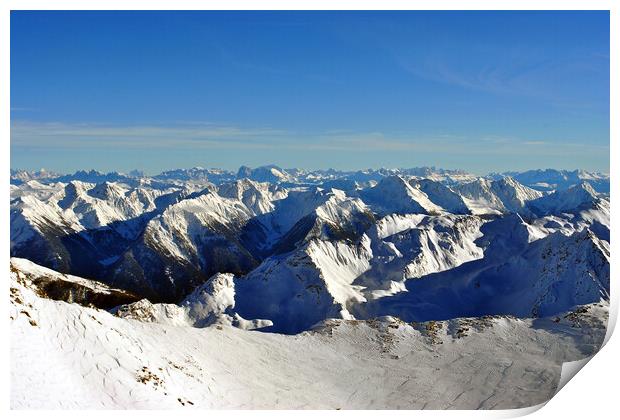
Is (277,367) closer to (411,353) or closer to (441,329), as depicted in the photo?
(411,353)

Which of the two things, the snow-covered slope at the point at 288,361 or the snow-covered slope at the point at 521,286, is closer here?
the snow-covered slope at the point at 288,361

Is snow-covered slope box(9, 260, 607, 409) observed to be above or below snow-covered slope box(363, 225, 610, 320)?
above

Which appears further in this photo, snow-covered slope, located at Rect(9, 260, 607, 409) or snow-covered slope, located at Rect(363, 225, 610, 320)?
snow-covered slope, located at Rect(363, 225, 610, 320)

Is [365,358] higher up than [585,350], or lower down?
lower down

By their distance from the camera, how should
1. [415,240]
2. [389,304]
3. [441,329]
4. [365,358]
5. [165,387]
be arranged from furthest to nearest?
[415,240] < [389,304] < [441,329] < [365,358] < [165,387]

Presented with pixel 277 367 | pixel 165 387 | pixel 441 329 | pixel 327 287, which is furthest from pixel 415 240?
pixel 165 387

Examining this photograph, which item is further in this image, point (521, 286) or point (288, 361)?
point (521, 286)

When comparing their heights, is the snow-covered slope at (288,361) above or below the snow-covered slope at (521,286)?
above

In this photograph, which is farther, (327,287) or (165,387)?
(327,287)

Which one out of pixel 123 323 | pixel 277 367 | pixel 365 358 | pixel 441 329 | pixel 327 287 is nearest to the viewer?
pixel 123 323

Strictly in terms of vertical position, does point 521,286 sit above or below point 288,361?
below
